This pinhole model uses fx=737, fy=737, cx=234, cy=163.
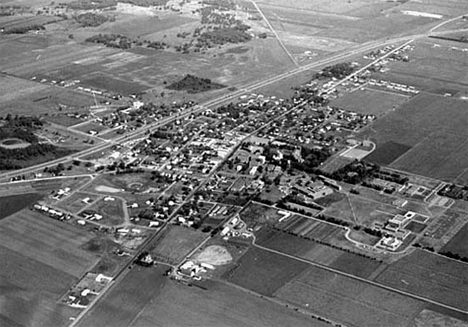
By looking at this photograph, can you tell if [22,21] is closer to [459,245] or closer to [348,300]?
[459,245]

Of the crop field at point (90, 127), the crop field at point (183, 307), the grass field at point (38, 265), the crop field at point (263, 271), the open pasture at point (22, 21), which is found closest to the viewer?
the crop field at point (183, 307)

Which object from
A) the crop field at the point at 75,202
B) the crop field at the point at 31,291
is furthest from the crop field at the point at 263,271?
the crop field at the point at 75,202

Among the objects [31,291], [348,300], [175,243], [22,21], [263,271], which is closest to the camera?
[348,300]

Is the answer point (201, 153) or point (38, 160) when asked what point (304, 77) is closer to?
point (201, 153)

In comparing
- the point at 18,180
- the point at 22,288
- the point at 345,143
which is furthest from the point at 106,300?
the point at 345,143

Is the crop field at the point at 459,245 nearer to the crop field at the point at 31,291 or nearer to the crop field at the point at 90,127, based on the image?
the crop field at the point at 31,291

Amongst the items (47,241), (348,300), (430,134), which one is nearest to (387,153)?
(430,134)

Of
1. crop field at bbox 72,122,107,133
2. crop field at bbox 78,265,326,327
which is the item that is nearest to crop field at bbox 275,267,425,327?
crop field at bbox 78,265,326,327

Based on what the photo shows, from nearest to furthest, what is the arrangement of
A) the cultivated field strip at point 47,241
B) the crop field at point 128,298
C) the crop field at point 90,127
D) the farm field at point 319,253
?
the crop field at point 128,298
the farm field at point 319,253
the cultivated field strip at point 47,241
the crop field at point 90,127
